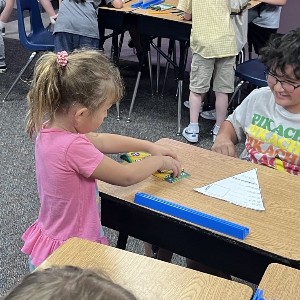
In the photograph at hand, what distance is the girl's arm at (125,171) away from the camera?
1499 mm

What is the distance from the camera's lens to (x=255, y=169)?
5.58 feet

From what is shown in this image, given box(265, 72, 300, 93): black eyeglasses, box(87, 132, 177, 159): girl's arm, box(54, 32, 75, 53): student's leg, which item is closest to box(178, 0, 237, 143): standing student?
box(54, 32, 75, 53): student's leg

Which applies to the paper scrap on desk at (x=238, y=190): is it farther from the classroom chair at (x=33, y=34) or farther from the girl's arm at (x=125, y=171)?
the classroom chair at (x=33, y=34)

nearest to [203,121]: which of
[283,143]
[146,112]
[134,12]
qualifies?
[146,112]

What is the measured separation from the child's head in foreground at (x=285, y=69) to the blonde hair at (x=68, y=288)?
1.28 metres

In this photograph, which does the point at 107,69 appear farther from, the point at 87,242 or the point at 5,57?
the point at 5,57

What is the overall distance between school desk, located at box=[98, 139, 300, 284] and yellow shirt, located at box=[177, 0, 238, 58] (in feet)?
5.62

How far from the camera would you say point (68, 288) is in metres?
0.63

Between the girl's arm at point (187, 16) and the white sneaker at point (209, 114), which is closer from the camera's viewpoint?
the girl's arm at point (187, 16)

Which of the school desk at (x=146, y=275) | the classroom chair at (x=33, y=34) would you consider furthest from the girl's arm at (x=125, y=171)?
the classroom chair at (x=33, y=34)

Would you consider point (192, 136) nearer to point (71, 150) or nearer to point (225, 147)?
point (225, 147)

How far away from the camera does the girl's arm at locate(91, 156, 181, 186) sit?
150 cm

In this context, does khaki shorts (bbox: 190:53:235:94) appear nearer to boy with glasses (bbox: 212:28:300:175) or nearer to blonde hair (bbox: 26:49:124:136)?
boy with glasses (bbox: 212:28:300:175)

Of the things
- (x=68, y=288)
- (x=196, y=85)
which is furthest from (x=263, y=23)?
(x=68, y=288)
